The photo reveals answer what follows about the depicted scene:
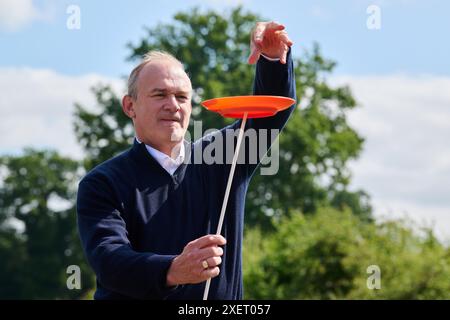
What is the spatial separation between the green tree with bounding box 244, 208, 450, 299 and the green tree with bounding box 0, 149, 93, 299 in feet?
88.0

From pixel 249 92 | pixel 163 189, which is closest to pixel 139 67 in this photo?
pixel 163 189

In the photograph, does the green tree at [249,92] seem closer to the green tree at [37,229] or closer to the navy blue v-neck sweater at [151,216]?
the green tree at [37,229]

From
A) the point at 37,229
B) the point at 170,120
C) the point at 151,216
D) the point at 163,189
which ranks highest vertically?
the point at 170,120

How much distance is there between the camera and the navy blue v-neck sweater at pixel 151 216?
4148 millimetres

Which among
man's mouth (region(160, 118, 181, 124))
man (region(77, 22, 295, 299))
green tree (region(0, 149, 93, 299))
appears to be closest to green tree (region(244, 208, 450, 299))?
man (region(77, 22, 295, 299))

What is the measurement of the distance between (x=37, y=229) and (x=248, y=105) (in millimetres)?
46065

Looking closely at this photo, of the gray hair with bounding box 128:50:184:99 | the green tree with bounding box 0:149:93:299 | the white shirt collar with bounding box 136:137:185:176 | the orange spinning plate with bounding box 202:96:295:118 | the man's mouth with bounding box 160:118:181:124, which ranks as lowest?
the green tree with bounding box 0:149:93:299

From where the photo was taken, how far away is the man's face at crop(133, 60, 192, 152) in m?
4.55

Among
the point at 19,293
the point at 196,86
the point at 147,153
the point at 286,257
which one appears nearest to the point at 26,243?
the point at 19,293

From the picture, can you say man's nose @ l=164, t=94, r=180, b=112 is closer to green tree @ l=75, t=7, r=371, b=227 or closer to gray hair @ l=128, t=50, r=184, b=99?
gray hair @ l=128, t=50, r=184, b=99

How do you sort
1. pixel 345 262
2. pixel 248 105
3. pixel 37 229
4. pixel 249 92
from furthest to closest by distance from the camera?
pixel 37 229
pixel 249 92
pixel 345 262
pixel 248 105

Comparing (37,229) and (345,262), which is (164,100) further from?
(37,229)

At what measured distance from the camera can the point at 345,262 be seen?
16.0m

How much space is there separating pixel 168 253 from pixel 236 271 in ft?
1.29
